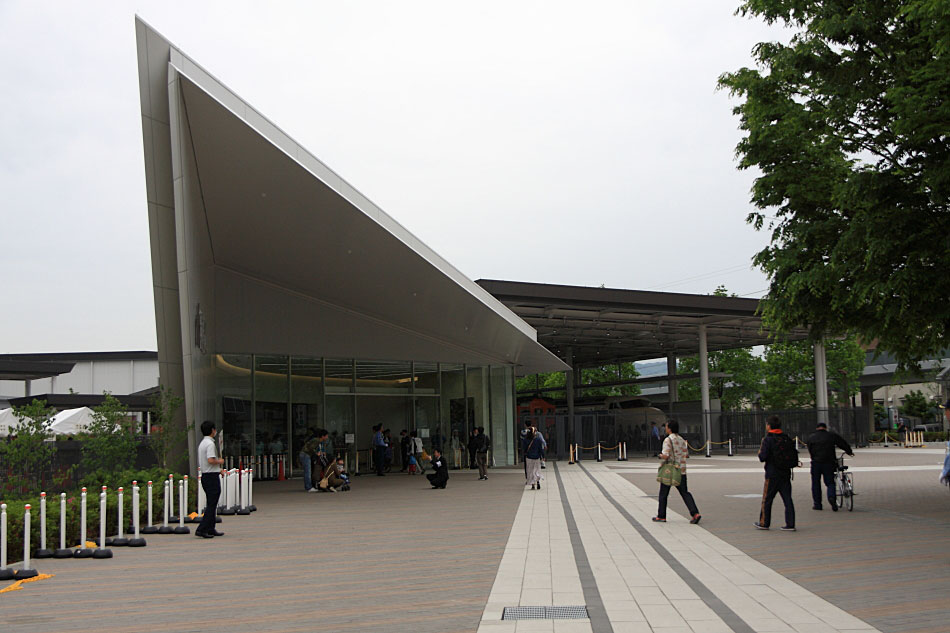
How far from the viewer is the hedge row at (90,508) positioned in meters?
10.1

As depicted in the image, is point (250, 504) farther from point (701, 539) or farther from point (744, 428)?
point (744, 428)

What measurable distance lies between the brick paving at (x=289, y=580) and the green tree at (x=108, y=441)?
2156 mm

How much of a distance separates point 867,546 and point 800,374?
166ft

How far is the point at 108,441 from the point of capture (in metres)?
14.1

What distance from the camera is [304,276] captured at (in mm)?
23578

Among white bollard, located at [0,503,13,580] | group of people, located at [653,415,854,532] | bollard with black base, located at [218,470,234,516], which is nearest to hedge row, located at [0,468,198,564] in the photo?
bollard with black base, located at [218,470,234,516]

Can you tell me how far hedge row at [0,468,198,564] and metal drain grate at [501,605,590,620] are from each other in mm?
6542

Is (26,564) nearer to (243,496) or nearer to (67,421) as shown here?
(243,496)

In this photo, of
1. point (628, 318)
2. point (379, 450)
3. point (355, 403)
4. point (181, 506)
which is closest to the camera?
point (181, 506)

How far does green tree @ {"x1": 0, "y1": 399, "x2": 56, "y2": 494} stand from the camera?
1181 cm

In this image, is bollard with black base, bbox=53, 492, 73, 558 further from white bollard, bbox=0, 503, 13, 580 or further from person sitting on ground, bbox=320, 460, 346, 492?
person sitting on ground, bbox=320, 460, 346, 492

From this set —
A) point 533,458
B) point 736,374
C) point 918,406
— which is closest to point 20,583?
point 533,458

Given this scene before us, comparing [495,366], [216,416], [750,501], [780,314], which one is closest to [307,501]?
[216,416]


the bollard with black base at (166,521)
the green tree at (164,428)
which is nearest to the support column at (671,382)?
the green tree at (164,428)
